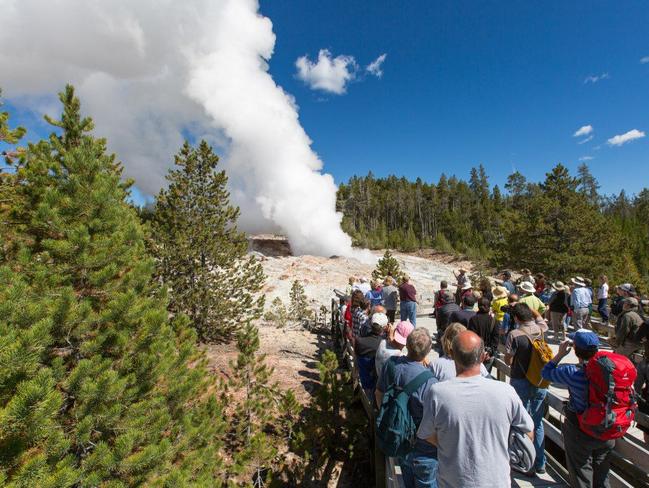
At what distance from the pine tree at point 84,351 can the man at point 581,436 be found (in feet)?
12.1

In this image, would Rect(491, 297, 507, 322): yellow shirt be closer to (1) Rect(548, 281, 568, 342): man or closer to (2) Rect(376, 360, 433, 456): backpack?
(1) Rect(548, 281, 568, 342): man

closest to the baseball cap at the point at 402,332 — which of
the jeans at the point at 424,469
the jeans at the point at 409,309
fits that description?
the jeans at the point at 424,469

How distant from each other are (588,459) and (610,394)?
66 centimetres

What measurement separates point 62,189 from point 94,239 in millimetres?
688

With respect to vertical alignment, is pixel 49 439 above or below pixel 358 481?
above

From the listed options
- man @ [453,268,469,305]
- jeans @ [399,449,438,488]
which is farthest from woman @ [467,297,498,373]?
man @ [453,268,469,305]

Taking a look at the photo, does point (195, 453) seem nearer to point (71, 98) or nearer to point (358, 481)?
point (358, 481)

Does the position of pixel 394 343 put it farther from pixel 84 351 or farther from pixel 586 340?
pixel 84 351

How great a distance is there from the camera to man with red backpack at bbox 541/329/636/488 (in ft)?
8.71

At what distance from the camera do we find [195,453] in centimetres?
410

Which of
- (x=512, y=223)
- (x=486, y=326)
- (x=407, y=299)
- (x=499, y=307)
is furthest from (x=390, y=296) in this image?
(x=512, y=223)

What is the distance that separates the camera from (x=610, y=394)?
264 cm

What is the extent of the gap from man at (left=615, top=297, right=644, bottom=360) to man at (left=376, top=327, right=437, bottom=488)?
3859 millimetres

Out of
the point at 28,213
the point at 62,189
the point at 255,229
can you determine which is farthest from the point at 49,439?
the point at 255,229
